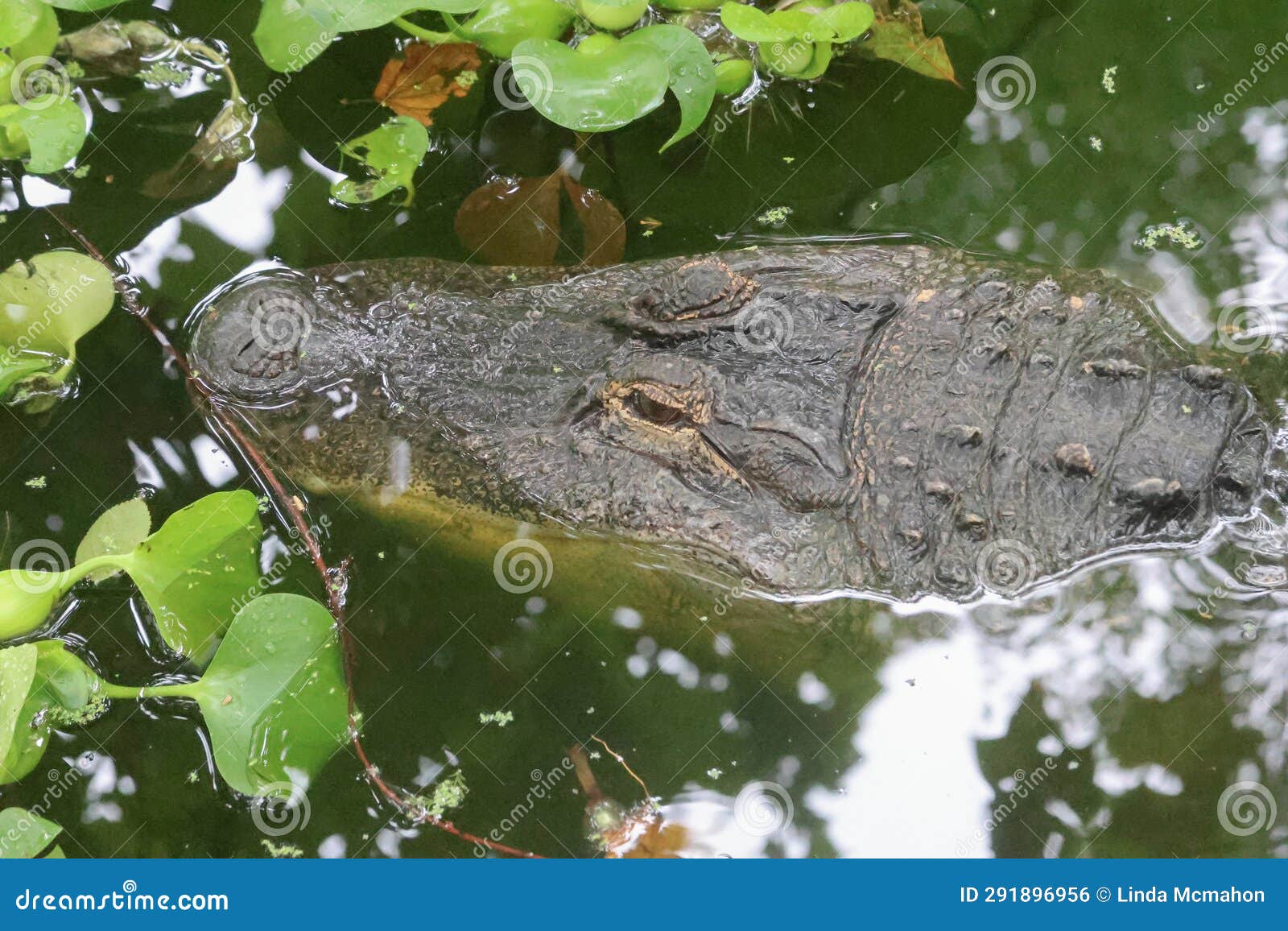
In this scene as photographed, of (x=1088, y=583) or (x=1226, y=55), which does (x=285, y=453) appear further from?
(x=1226, y=55)

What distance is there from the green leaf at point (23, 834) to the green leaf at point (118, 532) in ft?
2.57

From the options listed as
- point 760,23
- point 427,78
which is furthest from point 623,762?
point 427,78

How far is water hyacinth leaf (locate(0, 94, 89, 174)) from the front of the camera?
3.56 meters

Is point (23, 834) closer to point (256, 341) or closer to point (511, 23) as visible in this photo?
point (256, 341)

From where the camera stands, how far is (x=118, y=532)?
323 cm

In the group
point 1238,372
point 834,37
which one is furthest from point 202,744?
point 1238,372

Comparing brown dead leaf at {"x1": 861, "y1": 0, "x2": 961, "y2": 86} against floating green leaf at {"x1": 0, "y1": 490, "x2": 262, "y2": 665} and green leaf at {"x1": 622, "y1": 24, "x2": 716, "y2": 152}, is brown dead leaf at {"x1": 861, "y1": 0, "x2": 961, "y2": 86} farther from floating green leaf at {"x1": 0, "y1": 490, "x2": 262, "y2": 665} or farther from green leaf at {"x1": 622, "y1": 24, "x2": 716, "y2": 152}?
floating green leaf at {"x1": 0, "y1": 490, "x2": 262, "y2": 665}

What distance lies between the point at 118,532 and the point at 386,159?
167 cm

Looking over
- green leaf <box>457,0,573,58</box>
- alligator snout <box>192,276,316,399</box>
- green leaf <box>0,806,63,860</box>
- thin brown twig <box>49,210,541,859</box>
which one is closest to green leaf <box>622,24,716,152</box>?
green leaf <box>457,0,573,58</box>

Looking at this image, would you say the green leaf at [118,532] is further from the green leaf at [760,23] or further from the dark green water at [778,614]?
the green leaf at [760,23]

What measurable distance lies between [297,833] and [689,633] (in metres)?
1.44

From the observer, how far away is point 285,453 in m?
3.48

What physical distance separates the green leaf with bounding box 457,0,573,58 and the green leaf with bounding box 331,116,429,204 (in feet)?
1.34

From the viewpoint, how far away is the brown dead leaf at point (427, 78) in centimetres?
397
